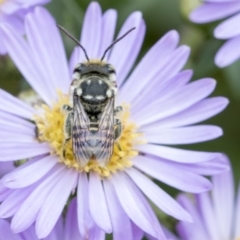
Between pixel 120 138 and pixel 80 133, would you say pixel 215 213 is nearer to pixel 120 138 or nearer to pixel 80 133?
pixel 120 138

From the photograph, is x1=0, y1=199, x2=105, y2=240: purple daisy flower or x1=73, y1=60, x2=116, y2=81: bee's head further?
x1=73, y1=60, x2=116, y2=81: bee's head

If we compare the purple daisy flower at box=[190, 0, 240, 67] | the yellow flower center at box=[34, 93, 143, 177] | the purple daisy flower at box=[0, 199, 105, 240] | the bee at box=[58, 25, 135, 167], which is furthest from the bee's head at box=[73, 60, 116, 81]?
the purple daisy flower at box=[190, 0, 240, 67]

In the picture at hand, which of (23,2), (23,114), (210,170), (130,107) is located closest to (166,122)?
(130,107)

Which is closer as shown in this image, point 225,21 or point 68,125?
point 68,125

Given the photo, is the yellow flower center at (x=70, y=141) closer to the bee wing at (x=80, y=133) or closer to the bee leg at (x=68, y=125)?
the bee leg at (x=68, y=125)

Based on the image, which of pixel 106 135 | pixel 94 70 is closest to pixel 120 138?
pixel 94 70

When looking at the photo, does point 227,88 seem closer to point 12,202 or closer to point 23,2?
point 23,2

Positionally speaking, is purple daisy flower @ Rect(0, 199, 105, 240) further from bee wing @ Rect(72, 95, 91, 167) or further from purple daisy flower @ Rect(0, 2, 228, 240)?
bee wing @ Rect(72, 95, 91, 167)
